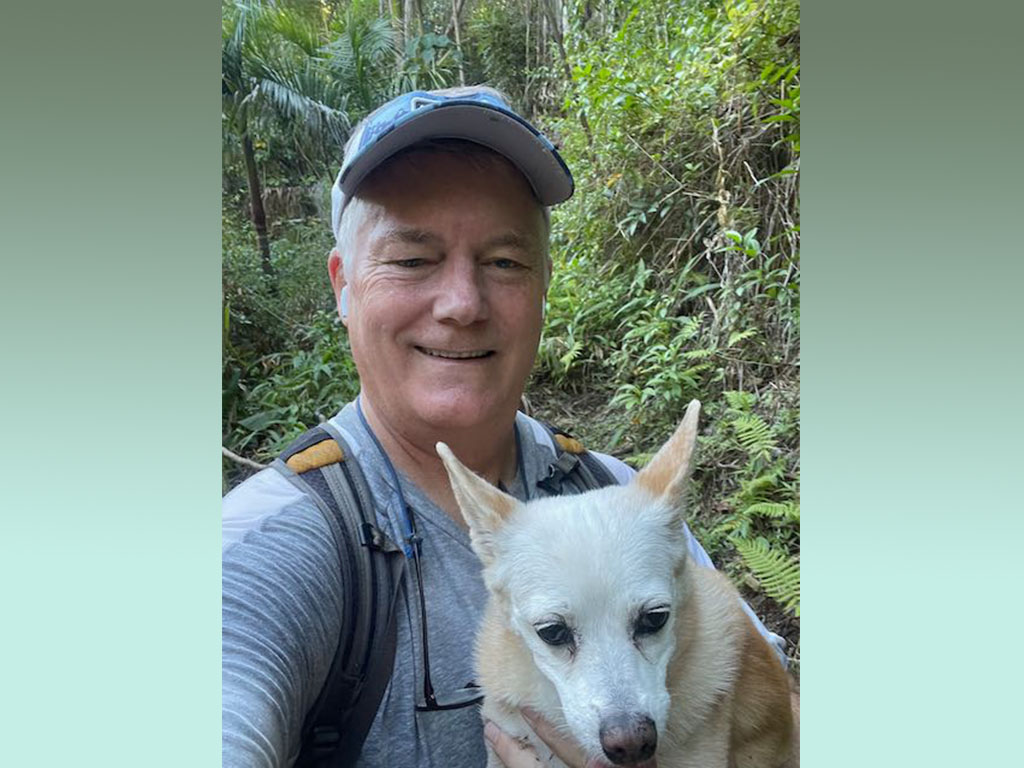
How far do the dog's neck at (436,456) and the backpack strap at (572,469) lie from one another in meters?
0.11

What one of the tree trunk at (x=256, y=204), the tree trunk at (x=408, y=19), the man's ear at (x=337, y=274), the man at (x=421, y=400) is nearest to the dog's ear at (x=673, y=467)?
the man at (x=421, y=400)

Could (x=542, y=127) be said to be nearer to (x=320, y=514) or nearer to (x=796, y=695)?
(x=320, y=514)

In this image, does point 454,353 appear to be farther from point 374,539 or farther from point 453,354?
point 374,539

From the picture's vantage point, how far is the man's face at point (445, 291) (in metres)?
2.15

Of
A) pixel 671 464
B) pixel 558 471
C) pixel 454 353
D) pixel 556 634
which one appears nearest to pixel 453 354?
pixel 454 353

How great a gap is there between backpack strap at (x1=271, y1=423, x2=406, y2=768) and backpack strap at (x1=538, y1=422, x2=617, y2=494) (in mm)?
433

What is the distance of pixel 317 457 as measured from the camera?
2.11 meters

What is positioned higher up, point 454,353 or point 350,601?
point 454,353

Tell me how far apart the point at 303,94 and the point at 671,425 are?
139 cm

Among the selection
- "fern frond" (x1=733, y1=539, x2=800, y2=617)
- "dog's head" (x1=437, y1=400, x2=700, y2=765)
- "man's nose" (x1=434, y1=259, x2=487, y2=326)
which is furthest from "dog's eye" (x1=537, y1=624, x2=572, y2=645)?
"man's nose" (x1=434, y1=259, x2=487, y2=326)

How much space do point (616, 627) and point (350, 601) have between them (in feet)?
2.03

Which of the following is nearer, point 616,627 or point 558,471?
point 616,627

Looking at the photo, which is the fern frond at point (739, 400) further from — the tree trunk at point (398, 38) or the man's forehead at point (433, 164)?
the tree trunk at point (398, 38)

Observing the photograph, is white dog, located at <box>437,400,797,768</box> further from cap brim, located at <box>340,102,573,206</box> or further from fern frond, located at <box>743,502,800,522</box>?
cap brim, located at <box>340,102,573,206</box>
